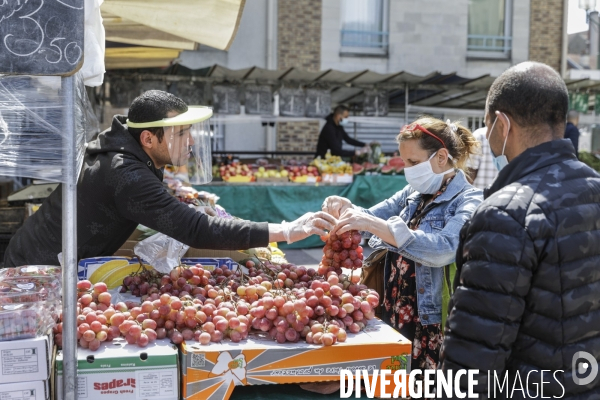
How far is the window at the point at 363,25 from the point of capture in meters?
14.8

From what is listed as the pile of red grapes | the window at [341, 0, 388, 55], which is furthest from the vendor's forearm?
the window at [341, 0, 388, 55]

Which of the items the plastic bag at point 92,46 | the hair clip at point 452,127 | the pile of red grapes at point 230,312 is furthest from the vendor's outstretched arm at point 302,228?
the plastic bag at point 92,46

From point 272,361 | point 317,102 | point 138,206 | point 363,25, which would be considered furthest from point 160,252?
point 363,25

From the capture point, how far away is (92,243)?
9.75 ft

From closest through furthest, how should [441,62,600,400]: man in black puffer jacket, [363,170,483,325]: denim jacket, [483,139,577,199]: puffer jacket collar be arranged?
1. [441,62,600,400]: man in black puffer jacket
2. [483,139,577,199]: puffer jacket collar
3. [363,170,483,325]: denim jacket

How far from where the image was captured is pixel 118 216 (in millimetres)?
2887

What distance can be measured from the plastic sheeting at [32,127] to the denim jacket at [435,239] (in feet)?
4.66

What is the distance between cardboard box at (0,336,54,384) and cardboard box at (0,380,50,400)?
0.05ft

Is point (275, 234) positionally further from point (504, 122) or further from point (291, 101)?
point (291, 101)

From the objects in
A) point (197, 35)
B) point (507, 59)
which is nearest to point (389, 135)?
point (507, 59)

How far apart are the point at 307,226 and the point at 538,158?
125 cm

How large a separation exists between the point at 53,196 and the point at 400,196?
6.15ft

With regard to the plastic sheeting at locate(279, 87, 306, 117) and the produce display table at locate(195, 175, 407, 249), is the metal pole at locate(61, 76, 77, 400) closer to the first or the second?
the produce display table at locate(195, 175, 407, 249)

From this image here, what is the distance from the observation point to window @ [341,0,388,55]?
14.8 metres
